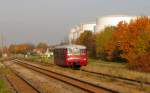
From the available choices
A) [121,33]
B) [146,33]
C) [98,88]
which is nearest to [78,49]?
[146,33]

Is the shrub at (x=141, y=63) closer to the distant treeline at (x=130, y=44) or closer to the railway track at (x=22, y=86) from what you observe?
the distant treeline at (x=130, y=44)

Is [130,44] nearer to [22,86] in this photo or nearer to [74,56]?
[74,56]

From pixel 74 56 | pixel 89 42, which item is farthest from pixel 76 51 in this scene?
pixel 89 42

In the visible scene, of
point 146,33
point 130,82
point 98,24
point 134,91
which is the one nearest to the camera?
point 134,91

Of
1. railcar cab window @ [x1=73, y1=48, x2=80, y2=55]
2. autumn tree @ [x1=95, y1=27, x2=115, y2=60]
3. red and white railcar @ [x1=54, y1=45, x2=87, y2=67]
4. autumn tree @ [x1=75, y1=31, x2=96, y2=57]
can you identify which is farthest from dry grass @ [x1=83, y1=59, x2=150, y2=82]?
autumn tree @ [x1=75, y1=31, x2=96, y2=57]

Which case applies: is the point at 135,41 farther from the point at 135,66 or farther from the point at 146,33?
the point at 135,66

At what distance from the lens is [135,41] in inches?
2387

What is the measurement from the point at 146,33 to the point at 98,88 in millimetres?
38803

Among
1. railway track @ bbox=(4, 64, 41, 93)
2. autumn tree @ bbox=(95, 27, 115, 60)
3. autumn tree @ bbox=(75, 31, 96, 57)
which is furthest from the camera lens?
autumn tree @ bbox=(75, 31, 96, 57)

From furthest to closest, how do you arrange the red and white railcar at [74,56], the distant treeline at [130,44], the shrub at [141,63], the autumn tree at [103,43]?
the autumn tree at [103,43] → the distant treeline at [130,44] → the red and white railcar at [74,56] → the shrub at [141,63]

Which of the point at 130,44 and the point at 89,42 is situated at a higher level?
the point at 89,42

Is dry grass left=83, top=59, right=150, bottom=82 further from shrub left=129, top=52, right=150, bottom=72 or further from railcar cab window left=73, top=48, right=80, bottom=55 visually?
railcar cab window left=73, top=48, right=80, bottom=55

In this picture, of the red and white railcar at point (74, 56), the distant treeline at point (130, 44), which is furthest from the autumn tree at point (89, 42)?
the red and white railcar at point (74, 56)

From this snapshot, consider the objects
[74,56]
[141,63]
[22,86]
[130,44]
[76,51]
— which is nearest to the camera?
[22,86]
